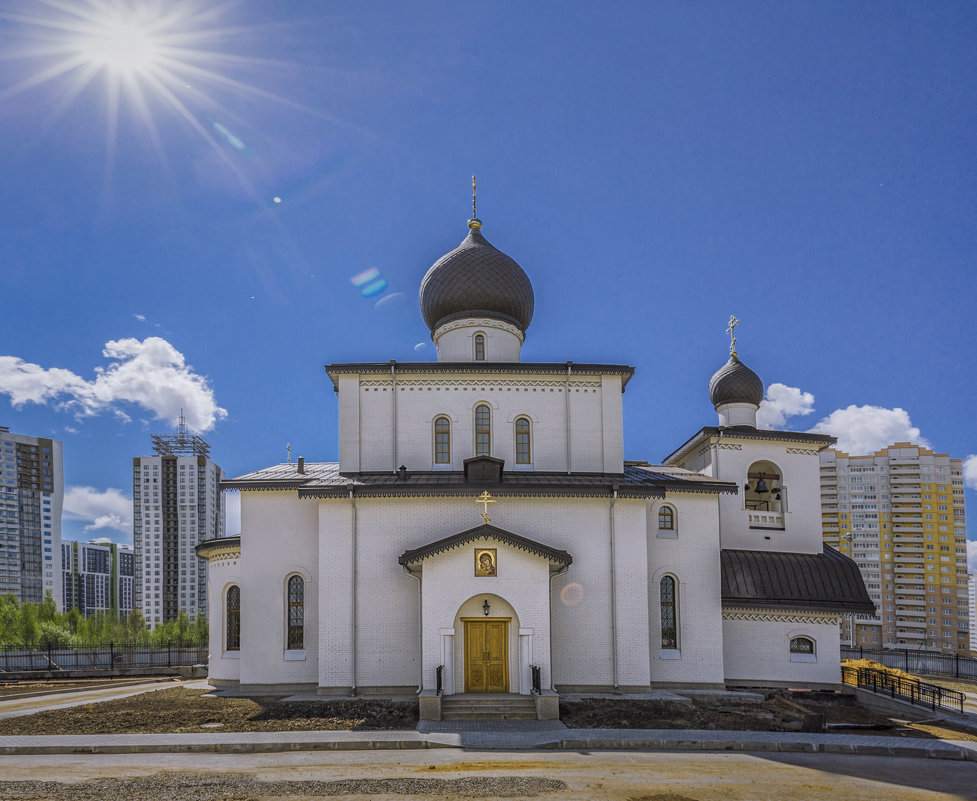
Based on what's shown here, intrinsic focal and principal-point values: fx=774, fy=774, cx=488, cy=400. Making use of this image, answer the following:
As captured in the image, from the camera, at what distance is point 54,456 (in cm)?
6725

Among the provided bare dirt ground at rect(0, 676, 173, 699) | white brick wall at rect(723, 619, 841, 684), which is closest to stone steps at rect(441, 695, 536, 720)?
white brick wall at rect(723, 619, 841, 684)

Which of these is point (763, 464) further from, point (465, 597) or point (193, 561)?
point (193, 561)

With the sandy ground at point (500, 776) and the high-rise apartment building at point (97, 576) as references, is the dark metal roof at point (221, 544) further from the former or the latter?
the high-rise apartment building at point (97, 576)

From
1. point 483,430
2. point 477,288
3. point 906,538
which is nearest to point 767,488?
point 483,430

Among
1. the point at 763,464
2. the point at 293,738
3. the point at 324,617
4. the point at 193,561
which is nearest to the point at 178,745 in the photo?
the point at 293,738

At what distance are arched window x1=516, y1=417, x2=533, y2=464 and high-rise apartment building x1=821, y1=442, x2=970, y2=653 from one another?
161ft

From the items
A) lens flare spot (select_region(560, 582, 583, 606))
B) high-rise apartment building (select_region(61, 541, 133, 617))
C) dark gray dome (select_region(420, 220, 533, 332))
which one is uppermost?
dark gray dome (select_region(420, 220, 533, 332))

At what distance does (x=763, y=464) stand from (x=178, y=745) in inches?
681

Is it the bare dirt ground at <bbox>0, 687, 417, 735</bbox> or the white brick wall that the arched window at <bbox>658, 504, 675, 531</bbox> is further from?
the bare dirt ground at <bbox>0, 687, 417, 735</bbox>

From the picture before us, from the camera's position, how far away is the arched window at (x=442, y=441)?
20047 millimetres

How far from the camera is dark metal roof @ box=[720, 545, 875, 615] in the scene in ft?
68.1

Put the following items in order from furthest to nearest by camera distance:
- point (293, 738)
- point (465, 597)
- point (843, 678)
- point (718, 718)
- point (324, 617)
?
point (843, 678) < point (324, 617) < point (465, 597) < point (718, 718) < point (293, 738)

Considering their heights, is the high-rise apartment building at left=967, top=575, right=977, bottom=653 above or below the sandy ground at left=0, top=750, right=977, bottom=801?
below

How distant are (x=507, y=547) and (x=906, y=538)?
184 ft
